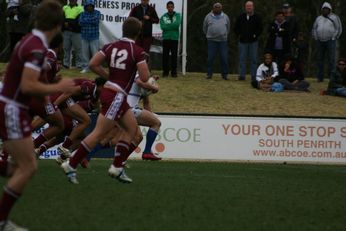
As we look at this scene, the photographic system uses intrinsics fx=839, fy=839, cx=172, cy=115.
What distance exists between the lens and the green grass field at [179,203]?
8469mm

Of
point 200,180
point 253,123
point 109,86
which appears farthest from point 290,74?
point 109,86

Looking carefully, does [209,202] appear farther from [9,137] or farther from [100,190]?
[9,137]

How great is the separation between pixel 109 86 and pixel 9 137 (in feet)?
13.3

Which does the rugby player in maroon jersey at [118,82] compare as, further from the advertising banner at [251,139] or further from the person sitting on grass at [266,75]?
the person sitting on grass at [266,75]

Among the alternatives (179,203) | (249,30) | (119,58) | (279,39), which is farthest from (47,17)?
(279,39)

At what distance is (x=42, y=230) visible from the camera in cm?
780

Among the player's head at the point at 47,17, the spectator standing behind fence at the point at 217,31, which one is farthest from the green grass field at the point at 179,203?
the spectator standing behind fence at the point at 217,31

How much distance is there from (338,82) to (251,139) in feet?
20.9

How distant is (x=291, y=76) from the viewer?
1031 inches

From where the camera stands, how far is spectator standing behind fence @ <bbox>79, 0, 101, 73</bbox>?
25062 mm

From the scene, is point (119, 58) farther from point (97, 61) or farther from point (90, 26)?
point (90, 26)

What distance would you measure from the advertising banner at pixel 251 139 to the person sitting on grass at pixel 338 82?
446cm

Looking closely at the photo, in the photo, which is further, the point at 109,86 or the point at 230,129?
the point at 230,129

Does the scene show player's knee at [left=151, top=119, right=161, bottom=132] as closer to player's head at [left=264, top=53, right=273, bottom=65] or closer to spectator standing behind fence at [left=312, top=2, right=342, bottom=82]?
player's head at [left=264, top=53, right=273, bottom=65]
